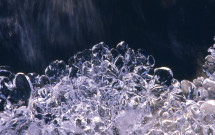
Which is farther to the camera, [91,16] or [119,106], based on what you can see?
[91,16]

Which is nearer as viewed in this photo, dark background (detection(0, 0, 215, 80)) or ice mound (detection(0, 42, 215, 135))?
ice mound (detection(0, 42, 215, 135))

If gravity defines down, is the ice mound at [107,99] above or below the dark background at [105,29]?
below

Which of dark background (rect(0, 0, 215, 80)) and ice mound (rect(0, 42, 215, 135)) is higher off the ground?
dark background (rect(0, 0, 215, 80))

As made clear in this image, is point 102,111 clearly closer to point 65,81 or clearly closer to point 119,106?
point 119,106

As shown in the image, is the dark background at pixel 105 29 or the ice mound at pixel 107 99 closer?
the ice mound at pixel 107 99

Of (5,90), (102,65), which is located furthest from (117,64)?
(5,90)
